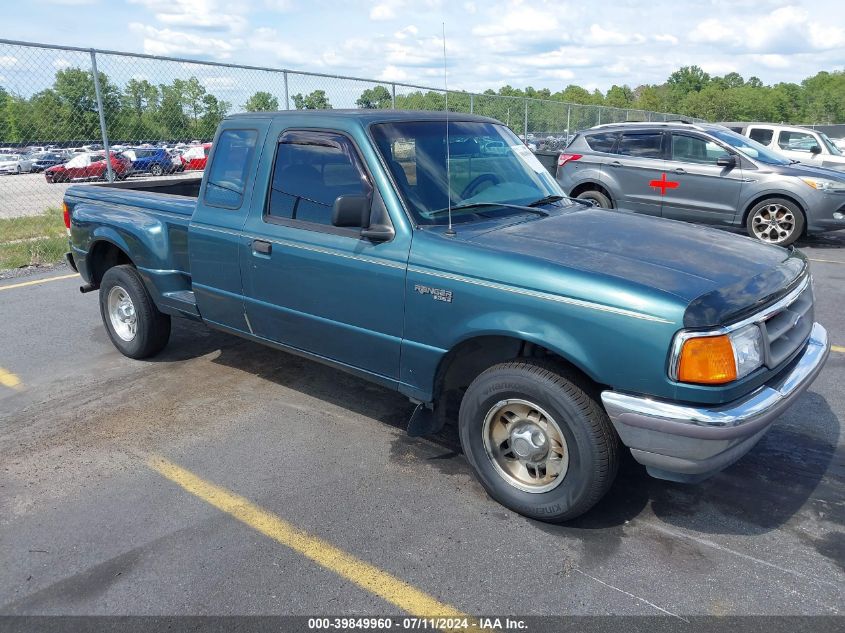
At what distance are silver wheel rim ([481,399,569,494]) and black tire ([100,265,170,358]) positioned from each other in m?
3.17

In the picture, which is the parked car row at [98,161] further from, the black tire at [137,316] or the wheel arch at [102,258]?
the black tire at [137,316]

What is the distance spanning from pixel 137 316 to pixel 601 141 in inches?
336

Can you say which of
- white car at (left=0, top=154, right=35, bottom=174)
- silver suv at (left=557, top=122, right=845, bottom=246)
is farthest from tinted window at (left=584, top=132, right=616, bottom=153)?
white car at (left=0, top=154, right=35, bottom=174)

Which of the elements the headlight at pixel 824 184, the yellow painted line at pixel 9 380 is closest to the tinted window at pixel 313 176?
the yellow painted line at pixel 9 380

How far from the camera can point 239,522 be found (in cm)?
327

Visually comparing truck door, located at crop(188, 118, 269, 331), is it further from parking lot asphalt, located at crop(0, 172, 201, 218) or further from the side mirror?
parking lot asphalt, located at crop(0, 172, 201, 218)

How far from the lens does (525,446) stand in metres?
3.22

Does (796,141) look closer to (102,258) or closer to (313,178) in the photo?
(313,178)

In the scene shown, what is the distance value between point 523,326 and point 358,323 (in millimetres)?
1083

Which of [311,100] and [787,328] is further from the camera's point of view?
[311,100]

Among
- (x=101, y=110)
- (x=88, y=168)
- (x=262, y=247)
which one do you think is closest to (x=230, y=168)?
(x=262, y=247)

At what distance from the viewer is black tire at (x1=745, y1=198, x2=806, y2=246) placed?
9.84 meters

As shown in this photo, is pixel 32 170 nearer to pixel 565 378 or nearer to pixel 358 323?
pixel 358 323

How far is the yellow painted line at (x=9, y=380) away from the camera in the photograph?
496cm
